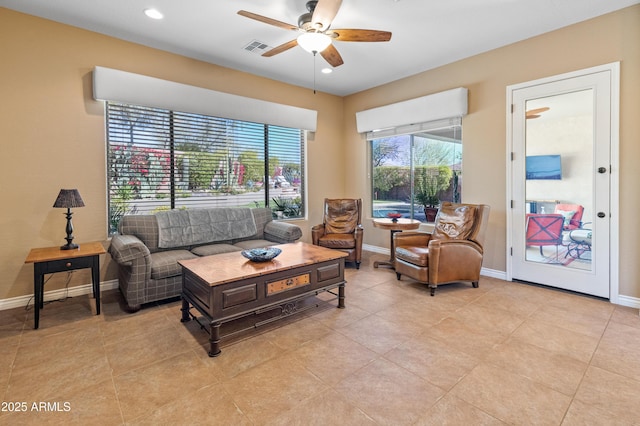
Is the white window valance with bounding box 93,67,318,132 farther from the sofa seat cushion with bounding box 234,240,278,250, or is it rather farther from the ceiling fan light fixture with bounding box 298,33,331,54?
the ceiling fan light fixture with bounding box 298,33,331,54

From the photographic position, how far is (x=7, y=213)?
3115 millimetres

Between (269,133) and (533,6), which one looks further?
(269,133)

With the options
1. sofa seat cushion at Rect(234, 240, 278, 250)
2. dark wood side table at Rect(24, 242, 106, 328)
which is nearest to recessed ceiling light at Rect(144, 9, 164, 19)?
dark wood side table at Rect(24, 242, 106, 328)

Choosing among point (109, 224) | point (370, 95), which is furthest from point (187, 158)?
point (370, 95)

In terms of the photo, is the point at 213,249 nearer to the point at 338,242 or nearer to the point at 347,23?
the point at 338,242

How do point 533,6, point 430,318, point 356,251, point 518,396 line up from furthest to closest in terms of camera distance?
point 356,251 < point 533,6 < point 430,318 < point 518,396

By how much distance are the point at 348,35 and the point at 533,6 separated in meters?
1.93

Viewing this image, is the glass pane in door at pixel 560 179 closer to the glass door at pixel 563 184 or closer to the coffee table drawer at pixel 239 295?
the glass door at pixel 563 184

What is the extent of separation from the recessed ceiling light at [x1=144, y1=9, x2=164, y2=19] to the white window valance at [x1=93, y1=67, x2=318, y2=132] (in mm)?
732

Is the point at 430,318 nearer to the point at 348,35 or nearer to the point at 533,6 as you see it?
the point at 348,35

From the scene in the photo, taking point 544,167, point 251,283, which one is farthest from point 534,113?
point 251,283

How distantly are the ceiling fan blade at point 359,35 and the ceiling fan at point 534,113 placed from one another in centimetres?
213

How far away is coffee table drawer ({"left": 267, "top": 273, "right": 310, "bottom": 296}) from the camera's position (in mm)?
2623

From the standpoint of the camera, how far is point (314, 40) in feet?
9.14
